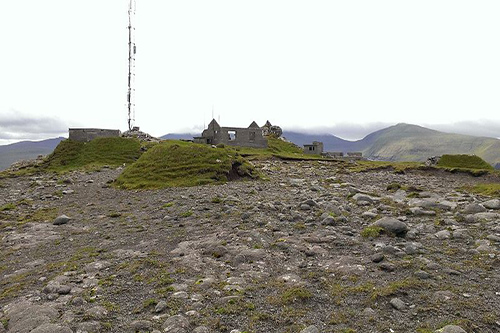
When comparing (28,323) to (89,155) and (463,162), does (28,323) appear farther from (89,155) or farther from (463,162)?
(463,162)

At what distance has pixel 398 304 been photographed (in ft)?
26.0

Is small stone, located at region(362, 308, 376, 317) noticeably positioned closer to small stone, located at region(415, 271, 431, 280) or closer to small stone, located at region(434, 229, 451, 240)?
small stone, located at region(415, 271, 431, 280)

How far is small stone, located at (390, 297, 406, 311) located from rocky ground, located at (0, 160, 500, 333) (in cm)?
5

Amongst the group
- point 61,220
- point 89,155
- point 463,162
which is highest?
point 463,162

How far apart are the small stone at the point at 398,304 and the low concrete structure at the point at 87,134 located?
6362cm

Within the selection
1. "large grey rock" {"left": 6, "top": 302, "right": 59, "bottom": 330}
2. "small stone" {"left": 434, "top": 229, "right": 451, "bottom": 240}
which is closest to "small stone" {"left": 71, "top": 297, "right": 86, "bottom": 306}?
"large grey rock" {"left": 6, "top": 302, "right": 59, "bottom": 330}

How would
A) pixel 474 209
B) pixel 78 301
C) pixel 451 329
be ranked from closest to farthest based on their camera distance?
1. pixel 451 329
2. pixel 78 301
3. pixel 474 209

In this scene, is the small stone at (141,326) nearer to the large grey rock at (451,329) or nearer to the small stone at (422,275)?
the large grey rock at (451,329)

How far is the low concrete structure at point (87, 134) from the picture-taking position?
200ft

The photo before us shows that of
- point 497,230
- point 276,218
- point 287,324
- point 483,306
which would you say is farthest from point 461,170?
point 287,324

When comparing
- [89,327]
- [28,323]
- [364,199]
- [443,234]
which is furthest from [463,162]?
[28,323]

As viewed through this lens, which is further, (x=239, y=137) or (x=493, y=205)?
(x=239, y=137)

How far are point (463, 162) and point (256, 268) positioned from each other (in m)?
57.8

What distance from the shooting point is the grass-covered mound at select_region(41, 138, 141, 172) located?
4947 cm
